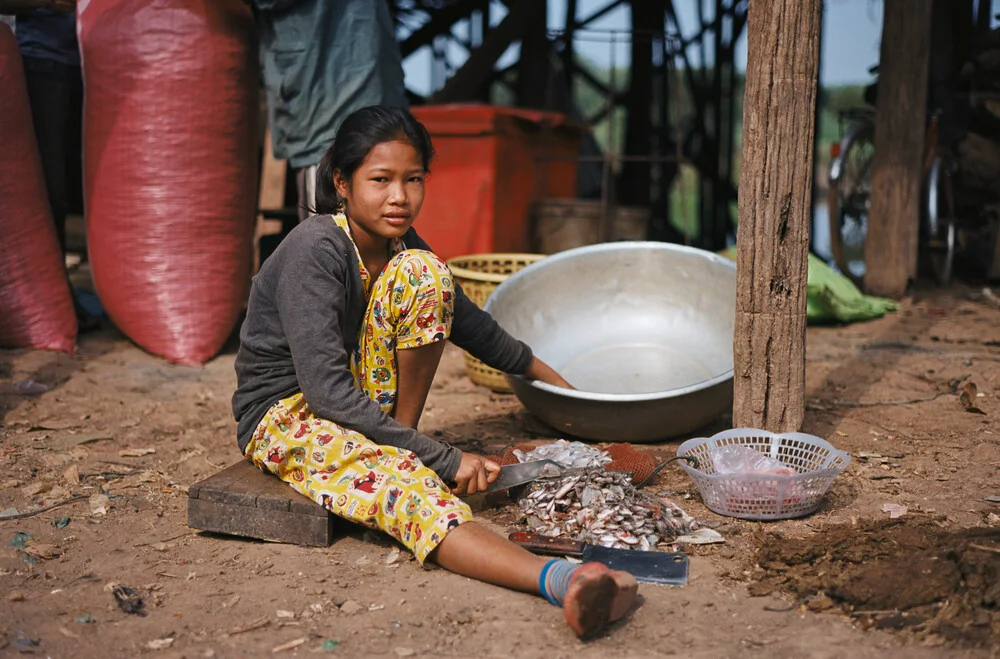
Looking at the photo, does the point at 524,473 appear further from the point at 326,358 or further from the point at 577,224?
A: the point at 577,224

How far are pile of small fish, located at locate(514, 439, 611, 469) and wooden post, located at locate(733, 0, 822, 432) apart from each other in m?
0.43

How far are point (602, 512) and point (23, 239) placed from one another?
293cm

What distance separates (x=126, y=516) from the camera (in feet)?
8.07

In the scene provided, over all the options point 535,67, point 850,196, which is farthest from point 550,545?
point 535,67

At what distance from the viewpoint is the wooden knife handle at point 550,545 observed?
2111 mm

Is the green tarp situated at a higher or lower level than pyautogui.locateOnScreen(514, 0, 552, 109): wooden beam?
lower

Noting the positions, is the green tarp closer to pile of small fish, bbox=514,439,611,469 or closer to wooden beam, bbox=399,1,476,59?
pile of small fish, bbox=514,439,611,469

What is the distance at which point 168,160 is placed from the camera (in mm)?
3902

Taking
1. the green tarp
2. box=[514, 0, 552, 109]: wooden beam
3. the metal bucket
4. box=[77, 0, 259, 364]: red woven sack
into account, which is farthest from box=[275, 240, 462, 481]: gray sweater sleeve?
box=[514, 0, 552, 109]: wooden beam

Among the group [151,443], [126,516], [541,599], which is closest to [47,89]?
[151,443]

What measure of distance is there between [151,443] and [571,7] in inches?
217

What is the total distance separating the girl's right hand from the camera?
2201 mm

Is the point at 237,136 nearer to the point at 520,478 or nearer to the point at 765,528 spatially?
the point at 520,478

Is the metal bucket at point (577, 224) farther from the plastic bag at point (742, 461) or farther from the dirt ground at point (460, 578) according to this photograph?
the plastic bag at point (742, 461)
